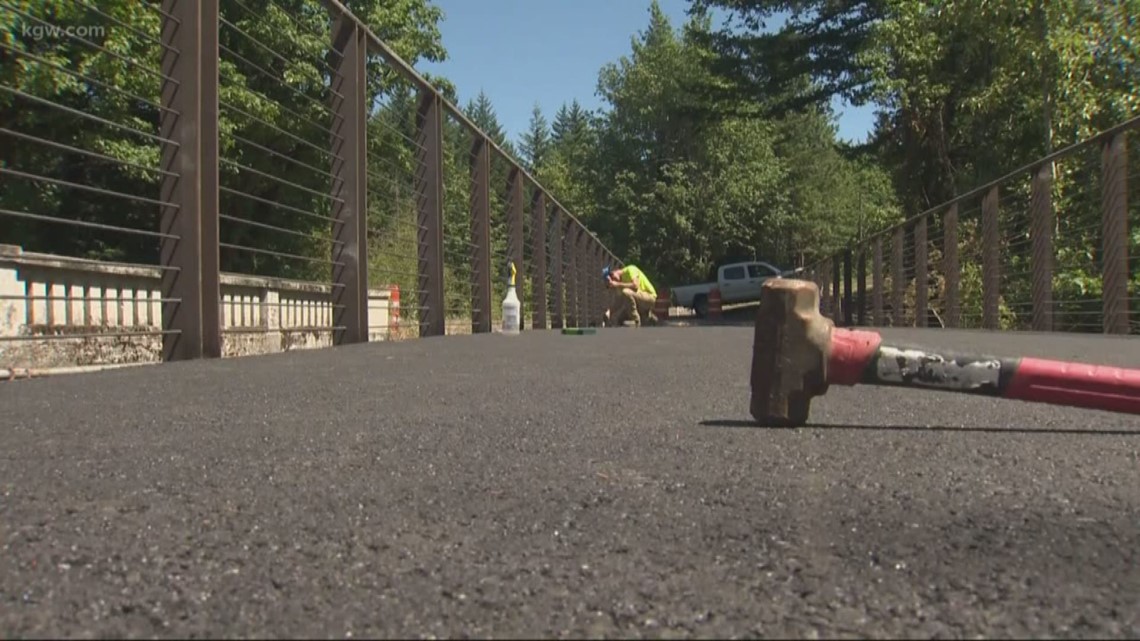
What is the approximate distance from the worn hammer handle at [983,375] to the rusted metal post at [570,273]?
43.9 ft

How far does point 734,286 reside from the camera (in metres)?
30.8

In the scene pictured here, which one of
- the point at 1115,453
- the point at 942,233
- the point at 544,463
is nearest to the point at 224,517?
the point at 544,463

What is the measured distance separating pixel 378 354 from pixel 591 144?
37.7 meters

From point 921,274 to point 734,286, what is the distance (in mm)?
→ 19254

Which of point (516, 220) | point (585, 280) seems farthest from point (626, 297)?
point (516, 220)

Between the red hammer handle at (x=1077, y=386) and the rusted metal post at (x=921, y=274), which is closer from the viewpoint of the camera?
the red hammer handle at (x=1077, y=386)

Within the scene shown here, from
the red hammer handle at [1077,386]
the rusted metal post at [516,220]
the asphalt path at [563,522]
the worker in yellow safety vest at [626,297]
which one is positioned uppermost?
the rusted metal post at [516,220]

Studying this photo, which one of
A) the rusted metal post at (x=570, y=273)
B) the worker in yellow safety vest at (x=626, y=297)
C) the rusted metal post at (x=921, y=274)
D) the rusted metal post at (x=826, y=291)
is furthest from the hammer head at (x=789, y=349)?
the rusted metal post at (x=826, y=291)

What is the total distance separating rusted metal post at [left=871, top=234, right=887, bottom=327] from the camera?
13.9 m

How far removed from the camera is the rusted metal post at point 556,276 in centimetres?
1395

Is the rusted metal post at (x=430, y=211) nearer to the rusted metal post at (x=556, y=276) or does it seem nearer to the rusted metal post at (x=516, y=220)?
the rusted metal post at (x=516, y=220)

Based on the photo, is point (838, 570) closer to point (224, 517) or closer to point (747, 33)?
point (224, 517)

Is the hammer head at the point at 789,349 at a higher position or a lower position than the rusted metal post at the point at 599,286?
lower

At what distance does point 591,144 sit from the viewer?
41.3 meters
